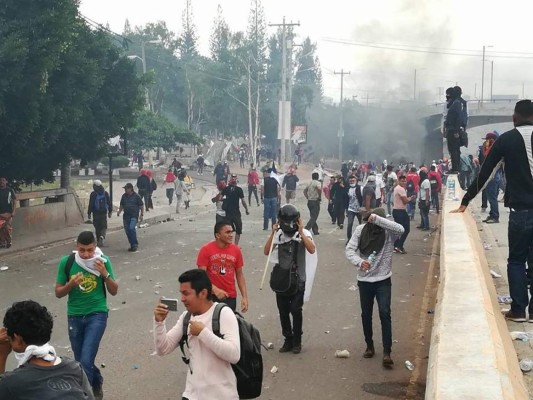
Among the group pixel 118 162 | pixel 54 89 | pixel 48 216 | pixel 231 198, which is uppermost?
pixel 54 89

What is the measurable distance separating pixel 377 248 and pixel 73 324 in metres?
3.04

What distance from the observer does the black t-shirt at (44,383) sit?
3.30 m

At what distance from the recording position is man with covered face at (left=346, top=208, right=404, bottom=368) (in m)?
7.54

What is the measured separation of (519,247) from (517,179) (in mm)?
605

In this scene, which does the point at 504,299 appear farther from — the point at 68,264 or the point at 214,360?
the point at 214,360

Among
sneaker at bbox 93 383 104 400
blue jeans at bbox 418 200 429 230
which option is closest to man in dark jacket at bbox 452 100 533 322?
sneaker at bbox 93 383 104 400

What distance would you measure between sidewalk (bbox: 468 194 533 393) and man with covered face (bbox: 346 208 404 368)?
1179 millimetres

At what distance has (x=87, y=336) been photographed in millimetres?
6281

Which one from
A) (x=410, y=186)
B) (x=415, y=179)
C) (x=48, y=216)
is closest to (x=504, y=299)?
(x=410, y=186)

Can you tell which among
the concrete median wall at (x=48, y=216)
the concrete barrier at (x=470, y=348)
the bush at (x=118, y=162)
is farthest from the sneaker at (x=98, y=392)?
the bush at (x=118, y=162)

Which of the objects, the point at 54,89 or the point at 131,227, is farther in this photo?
the point at 54,89

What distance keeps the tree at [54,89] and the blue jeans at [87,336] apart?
32.7 ft

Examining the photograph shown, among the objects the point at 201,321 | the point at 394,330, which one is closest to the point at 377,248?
the point at 394,330

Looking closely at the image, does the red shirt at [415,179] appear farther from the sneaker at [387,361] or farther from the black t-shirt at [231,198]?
the sneaker at [387,361]
